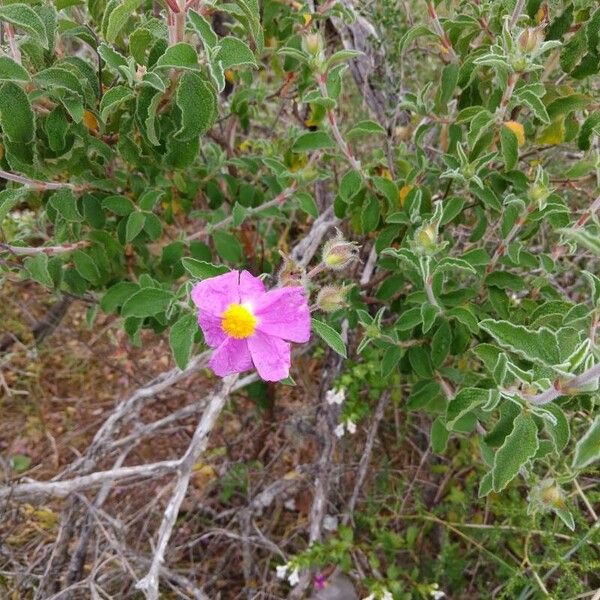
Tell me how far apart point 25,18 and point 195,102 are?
301mm

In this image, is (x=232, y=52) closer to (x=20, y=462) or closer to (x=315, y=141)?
(x=315, y=141)

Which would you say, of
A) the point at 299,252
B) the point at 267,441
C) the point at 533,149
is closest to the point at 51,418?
the point at 267,441

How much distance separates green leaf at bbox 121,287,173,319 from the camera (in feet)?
4.58

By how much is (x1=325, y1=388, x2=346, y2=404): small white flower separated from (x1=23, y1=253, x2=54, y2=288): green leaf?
81cm

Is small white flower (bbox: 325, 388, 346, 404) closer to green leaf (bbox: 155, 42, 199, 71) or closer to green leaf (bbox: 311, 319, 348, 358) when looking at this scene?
green leaf (bbox: 311, 319, 348, 358)

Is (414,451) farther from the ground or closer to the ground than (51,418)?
farther from the ground

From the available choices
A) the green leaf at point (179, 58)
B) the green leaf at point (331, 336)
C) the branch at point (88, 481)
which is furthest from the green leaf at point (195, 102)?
the branch at point (88, 481)

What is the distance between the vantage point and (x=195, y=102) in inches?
45.5

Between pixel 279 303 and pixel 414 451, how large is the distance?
1261 mm

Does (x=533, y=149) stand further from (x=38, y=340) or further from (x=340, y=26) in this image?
(x=38, y=340)

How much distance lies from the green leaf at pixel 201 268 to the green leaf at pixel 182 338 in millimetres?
99

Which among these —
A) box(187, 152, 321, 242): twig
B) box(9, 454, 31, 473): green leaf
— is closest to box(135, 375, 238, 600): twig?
box(187, 152, 321, 242): twig

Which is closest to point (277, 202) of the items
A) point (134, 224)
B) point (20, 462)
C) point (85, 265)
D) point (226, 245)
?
point (226, 245)

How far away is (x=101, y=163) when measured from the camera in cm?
156
